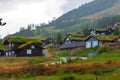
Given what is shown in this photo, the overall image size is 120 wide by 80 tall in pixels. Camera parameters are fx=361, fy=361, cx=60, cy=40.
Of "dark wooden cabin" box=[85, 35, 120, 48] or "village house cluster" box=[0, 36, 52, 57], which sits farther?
"dark wooden cabin" box=[85, 35, 120, 48]

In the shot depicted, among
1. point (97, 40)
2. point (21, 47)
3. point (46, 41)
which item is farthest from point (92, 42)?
point (46, 41)

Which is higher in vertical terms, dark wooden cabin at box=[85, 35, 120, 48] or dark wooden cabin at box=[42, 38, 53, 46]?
dark wooden cabin at box=[85, 35, 120, 48]

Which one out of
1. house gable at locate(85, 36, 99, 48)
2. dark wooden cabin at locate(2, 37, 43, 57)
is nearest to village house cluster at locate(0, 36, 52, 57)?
dark wooden cabin at locate(2, 37, 43, 57)

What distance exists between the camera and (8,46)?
94.2 metres

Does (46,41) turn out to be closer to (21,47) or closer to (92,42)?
(92,42)

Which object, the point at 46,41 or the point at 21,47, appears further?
the point at 46,41

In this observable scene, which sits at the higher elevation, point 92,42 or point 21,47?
point 92,42

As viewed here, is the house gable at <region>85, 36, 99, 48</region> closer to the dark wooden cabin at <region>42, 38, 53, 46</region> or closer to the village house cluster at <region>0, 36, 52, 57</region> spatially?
the village house cluster at <region>0, 36, 52, 57</region>

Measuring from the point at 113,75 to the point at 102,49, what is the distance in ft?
115

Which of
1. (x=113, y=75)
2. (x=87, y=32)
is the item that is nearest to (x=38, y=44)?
(x=87, y=32)

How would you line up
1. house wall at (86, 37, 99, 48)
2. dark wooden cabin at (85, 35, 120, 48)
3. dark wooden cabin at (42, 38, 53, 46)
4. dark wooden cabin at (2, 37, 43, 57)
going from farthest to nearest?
dark wooden cabin at (42, 38, 53, 46) → house wall at (86, 37, 99, 48) → dark wooden cabin at (85, 35, 120, 48) → dark wooden cabin at (2, 37, 43, 57)

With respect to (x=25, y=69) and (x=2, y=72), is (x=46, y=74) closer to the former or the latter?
A: (x=25, y=69)

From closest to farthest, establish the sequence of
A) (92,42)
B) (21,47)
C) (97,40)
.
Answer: (21,47)
(97,40)
(92,42)

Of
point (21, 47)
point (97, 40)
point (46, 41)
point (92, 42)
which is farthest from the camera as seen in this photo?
point (46, 41)
